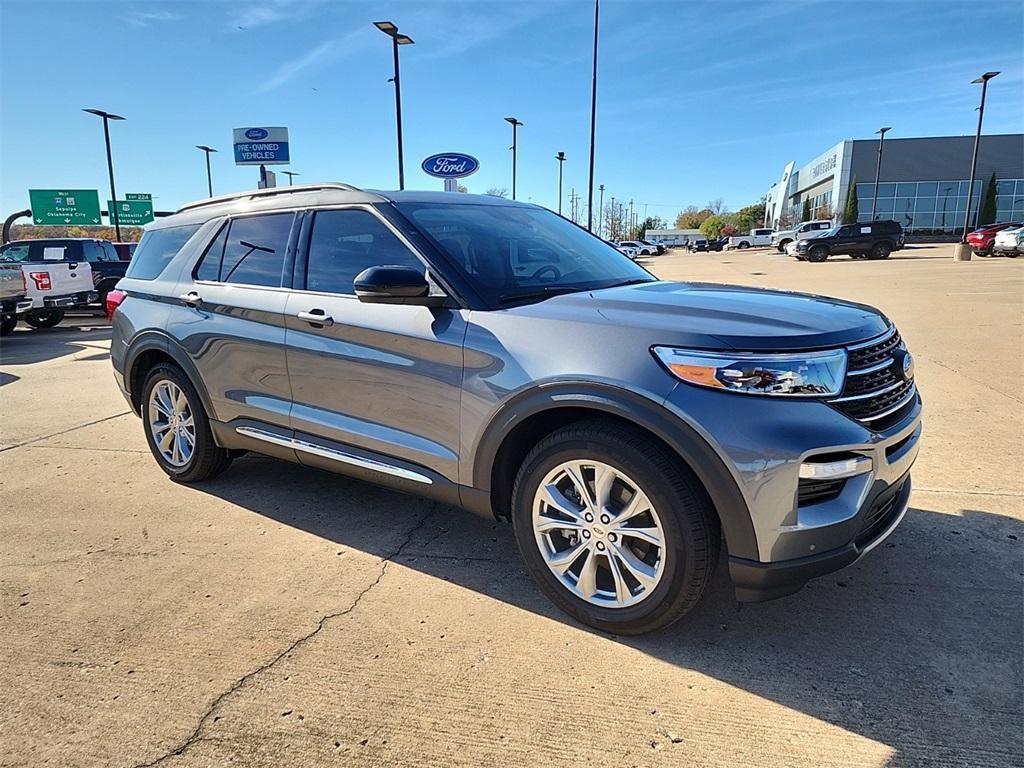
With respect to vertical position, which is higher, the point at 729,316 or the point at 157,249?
the point at 157,249

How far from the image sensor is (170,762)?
A: 6.83ft

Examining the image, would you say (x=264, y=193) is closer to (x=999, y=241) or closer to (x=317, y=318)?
(x=317, y=318)

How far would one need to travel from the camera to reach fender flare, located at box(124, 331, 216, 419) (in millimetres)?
4121

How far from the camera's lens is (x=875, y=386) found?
2500 mm

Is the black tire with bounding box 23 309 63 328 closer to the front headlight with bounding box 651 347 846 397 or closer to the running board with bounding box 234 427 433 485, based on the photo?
the running board with bounding box 234 427 433 485

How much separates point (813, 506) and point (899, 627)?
0.88 metres

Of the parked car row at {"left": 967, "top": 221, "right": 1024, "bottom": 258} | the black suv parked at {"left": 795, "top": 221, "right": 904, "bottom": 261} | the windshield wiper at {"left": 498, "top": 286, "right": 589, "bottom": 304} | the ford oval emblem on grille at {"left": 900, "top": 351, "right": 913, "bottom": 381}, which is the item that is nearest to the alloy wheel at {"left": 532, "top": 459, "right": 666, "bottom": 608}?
the windshield wiper at {"left": 498, "top": 286, "right": 589, "bottom": 304}

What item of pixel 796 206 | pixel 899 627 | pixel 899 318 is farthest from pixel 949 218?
pixel 899 627

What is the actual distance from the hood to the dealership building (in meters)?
67.6

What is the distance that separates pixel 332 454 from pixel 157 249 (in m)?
2.38

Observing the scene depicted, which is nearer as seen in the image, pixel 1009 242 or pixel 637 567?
pixel 637 567

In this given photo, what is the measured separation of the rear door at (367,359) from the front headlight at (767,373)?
41.7 inches

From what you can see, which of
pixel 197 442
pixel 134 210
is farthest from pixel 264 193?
pixel 134 210

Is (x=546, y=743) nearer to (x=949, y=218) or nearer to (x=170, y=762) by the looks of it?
(x=170, y=762)
